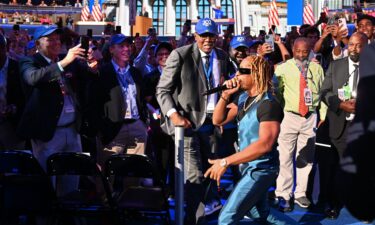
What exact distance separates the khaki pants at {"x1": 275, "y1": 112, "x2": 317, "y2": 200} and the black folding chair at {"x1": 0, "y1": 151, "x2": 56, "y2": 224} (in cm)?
332

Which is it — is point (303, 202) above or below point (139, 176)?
below

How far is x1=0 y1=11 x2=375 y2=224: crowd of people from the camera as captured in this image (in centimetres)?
496

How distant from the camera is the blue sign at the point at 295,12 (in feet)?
51.0

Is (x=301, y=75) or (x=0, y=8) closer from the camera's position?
(x=301, y=75)

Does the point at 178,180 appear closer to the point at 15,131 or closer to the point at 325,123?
the point at 15,131

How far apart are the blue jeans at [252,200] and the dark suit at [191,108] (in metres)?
1.38

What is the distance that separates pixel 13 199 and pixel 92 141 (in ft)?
9.72

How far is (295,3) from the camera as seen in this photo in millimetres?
15789

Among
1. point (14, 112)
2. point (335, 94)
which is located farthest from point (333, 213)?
point (14, 112)

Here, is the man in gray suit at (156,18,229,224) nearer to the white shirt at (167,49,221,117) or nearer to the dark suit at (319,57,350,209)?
the white shirt at (167,49,221,117)

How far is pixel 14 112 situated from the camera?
21.0 ft

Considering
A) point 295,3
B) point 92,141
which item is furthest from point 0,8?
point 92,141

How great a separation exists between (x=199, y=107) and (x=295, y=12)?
32.6 ft

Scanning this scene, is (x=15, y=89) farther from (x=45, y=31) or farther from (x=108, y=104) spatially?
(x=108, y=104)
